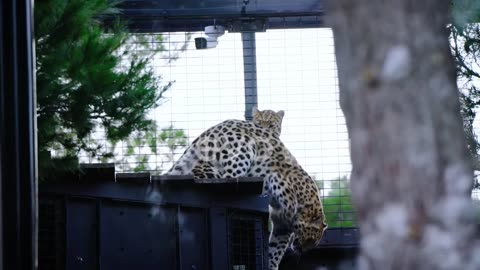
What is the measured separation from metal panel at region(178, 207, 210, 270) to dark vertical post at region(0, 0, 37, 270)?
1.06 meters

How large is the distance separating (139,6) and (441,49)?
7.00 ft

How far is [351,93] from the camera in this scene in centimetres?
74

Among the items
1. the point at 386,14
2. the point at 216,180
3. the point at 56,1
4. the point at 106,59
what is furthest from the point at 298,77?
the point at 386,14

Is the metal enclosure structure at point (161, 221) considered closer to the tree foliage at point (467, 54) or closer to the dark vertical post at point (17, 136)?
the tree foliage at point (467, 54)

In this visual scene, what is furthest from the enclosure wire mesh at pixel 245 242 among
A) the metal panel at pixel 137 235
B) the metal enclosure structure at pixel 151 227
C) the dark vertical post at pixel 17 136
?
the dark vertical post at pixel 17 136

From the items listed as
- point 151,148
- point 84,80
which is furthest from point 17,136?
point 151,148

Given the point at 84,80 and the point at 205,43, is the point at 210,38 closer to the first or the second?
the point at 205,43

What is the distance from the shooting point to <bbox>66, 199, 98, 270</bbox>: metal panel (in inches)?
105

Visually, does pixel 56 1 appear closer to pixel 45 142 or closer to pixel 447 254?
pixel 45 142

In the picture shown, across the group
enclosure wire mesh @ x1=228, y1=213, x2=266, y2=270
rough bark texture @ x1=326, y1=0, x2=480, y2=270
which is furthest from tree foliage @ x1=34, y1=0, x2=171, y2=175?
rough bark texture @ x1=326, y1=0, x2=480, y2=270

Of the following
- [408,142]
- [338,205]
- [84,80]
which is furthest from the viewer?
[338,205]

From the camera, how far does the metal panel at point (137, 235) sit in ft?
8.77

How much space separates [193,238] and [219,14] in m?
0.68

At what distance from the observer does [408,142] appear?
0.72 meters
